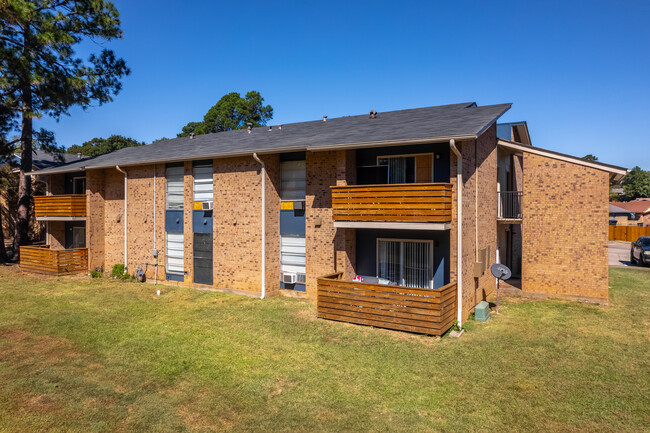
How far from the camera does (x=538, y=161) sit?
48.2 ft

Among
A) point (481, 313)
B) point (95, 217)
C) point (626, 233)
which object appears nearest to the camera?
point (481, 313)

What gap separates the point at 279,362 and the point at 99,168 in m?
16.2

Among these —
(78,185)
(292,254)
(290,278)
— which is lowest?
(290,278)

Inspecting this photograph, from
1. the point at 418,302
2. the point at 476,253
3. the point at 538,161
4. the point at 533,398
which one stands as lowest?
the point at 533,398

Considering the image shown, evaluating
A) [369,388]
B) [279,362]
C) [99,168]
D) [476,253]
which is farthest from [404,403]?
[99,168]

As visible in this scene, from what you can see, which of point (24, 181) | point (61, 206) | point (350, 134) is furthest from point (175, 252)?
point (24, 181)

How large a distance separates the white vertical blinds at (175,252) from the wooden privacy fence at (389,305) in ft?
27.7

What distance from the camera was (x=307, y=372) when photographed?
7.98 meters

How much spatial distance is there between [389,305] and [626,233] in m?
43.2

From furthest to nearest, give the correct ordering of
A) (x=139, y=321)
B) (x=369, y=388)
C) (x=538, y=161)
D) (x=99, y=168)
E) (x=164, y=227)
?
(x=99, y=168) < (x=164, y=227) < (x=538, y=161) < (x=139, y=321) < (x=369, y=388)

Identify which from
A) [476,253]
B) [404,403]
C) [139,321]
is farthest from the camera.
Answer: [476,253]

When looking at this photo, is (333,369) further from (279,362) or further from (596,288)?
(596,288)

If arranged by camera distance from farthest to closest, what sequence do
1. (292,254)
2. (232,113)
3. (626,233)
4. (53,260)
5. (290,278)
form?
(232,113) → (626,233) → (53,260) → (292,254) → (290,278)

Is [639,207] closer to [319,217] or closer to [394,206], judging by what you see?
[319,217]
